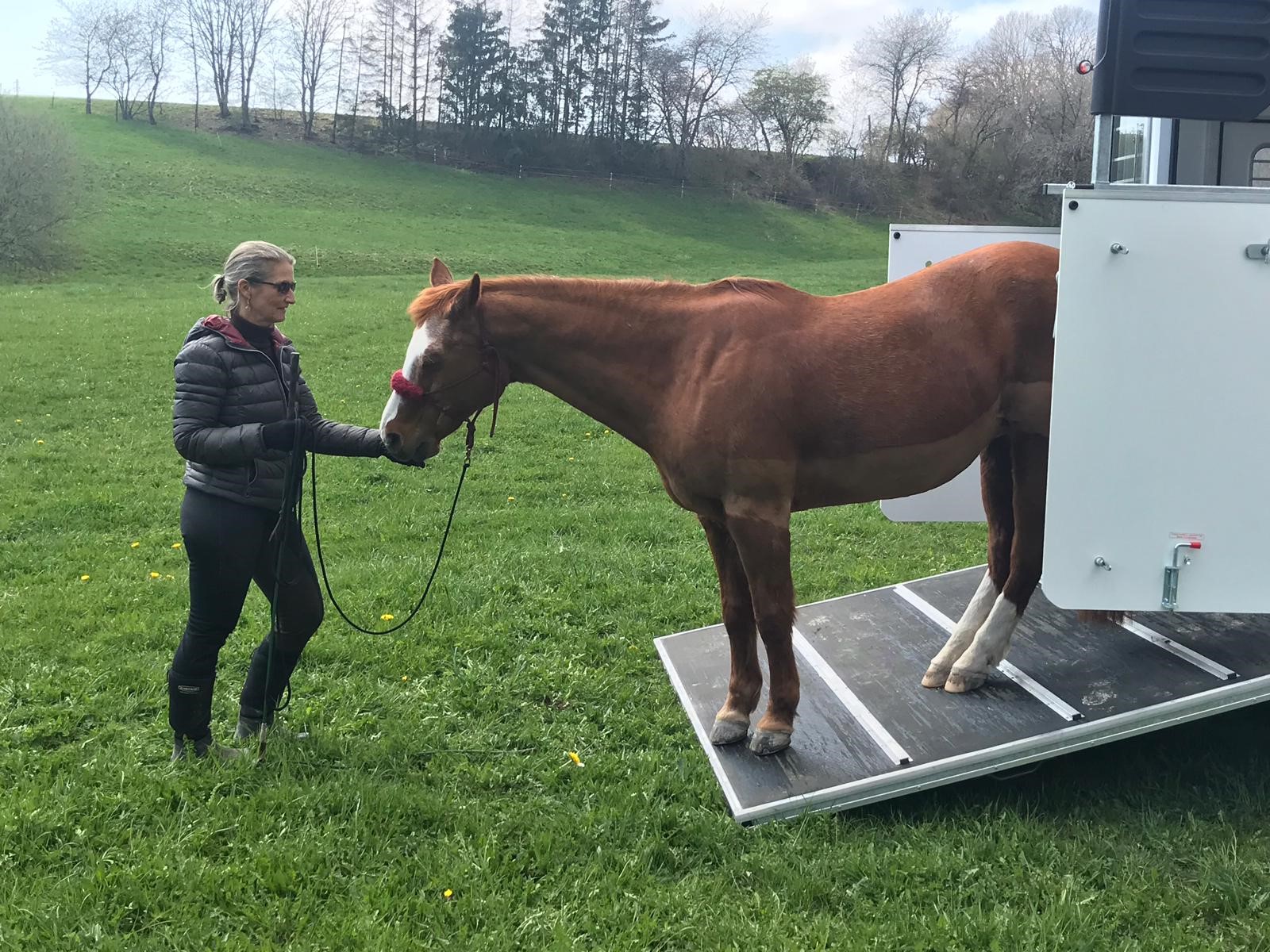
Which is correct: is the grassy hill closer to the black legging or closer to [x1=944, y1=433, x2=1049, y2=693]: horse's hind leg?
[x1=944, y1=433, x2=1049, y2=693]: horse's hind leg

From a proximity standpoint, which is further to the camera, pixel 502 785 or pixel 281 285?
pixel 502 785

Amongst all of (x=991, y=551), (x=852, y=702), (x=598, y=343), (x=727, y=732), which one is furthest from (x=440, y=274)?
(x=991, y=551)

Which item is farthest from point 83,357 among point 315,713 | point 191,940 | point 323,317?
point 191,940

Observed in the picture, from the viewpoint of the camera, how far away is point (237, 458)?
3537mm

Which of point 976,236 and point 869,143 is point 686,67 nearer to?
point 869,143

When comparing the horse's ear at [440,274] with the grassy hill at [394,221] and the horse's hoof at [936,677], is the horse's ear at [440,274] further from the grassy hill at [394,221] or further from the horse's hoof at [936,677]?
the grassy hill at [394,221]

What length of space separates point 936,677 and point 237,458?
3.24 metres

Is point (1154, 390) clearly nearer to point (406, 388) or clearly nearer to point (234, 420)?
point (406, 388)

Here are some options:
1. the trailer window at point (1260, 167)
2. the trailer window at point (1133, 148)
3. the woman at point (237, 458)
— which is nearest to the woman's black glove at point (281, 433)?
the woman at point (237, 458)

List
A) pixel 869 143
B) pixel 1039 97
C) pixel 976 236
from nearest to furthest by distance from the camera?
1. pixel 976 236
2. pixel 1039 97
3. pixel 869 143

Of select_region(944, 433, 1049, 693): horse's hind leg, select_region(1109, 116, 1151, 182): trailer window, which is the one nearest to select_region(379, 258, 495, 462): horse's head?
select_region(944, 433, 1049, 693): horse's hind leg

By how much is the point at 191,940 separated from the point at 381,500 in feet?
18.6

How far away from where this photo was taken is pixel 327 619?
5457mm

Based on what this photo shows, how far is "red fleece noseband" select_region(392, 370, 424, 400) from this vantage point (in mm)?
3561
